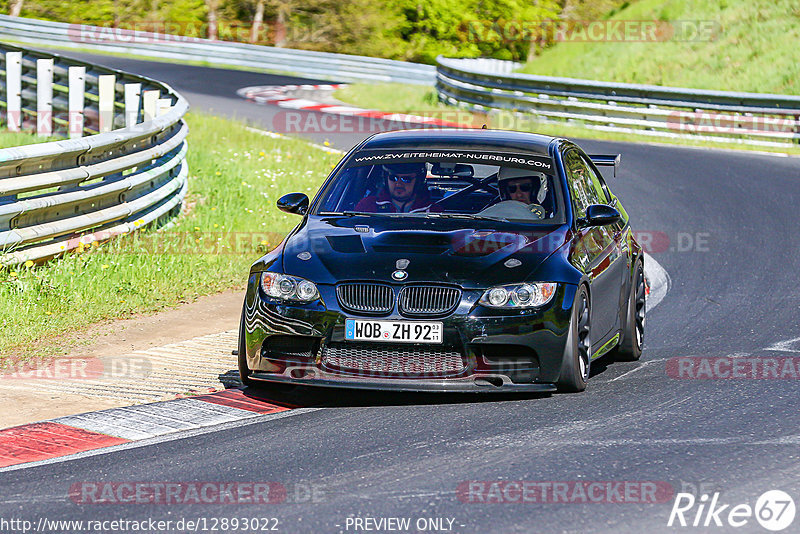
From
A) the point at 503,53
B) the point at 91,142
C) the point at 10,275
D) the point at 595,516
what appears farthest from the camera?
the point at 503,53

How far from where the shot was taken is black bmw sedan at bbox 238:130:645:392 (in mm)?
6664

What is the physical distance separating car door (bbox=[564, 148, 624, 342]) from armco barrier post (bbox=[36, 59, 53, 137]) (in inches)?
483

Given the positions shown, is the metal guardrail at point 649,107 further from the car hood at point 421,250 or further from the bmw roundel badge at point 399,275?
the bmw roundel badge at point 399,275

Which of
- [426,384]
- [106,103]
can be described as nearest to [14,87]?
[106,103]

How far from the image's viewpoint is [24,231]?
949 centimetres

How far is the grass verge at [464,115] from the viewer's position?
2406 centimetres

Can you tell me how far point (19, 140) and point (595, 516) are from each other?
46.6ft

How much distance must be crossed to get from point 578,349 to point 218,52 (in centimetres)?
3449

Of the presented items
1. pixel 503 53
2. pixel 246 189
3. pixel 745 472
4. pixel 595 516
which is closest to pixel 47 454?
pixel 595 516

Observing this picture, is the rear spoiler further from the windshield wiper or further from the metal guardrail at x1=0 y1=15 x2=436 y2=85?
the metal guardrail at x1=0 y1=15 x2=436 y2=85

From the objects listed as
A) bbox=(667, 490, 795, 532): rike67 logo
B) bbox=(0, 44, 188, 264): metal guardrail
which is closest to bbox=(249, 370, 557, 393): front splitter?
bbox=(667, 490, 795, 532): rike67 logo

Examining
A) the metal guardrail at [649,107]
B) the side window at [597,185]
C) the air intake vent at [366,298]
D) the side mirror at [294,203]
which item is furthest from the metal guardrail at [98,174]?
the metal guardrail at [649,107]

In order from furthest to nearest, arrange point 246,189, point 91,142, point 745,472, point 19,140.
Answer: point 19,140
point 246,189
point 91,142
point 745,472

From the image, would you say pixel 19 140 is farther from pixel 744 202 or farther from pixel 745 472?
pixel 745 472
